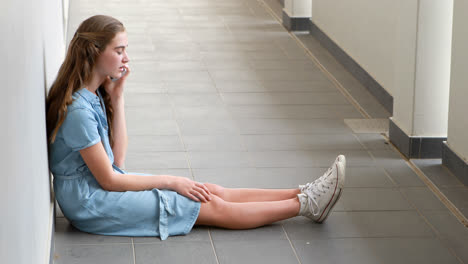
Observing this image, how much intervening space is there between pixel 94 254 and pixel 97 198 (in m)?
0.26

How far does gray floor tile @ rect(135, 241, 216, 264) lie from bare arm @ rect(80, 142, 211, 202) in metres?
0.23

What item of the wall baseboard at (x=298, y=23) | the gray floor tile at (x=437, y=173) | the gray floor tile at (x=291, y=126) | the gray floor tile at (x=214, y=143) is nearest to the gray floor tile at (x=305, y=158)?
the gray floor tile at (x=214, y=143)

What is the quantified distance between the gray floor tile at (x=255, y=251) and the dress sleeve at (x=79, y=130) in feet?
2.58

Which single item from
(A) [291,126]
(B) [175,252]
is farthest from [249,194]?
(A) [291,126]

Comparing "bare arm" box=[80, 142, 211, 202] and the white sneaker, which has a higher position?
"bare arm" box=[80, 142, 211, 202]

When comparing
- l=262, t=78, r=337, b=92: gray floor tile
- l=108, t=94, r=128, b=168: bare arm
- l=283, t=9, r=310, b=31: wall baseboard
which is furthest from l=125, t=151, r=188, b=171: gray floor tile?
l=283, t=9, r=310, b=31: wall baseboard

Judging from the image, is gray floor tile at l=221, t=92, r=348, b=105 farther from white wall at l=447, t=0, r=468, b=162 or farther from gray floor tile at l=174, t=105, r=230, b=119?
white wall at l=447, t=0, r=468, b=162

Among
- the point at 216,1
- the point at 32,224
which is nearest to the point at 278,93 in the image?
the point at 32,224

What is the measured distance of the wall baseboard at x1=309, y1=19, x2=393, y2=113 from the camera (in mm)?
6075

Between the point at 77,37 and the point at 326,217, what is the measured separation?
1.51m

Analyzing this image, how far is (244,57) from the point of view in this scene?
25.4 ft

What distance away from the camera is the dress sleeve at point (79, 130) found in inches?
134

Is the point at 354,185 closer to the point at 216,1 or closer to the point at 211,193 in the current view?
the point at 211,193

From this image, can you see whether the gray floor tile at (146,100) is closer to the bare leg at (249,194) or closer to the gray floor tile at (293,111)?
the gray floor tile at (293,111)
